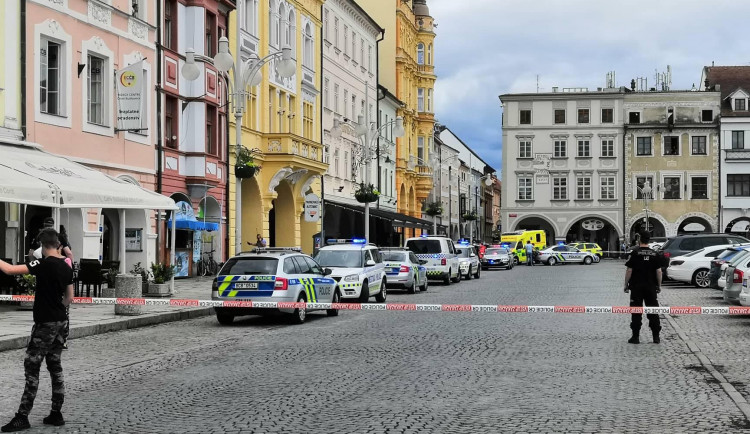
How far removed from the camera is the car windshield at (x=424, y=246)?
133ft

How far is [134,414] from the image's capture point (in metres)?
9.65

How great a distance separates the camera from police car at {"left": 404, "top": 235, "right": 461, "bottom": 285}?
40094 mm

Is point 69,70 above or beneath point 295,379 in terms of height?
above

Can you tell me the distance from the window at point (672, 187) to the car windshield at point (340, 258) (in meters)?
69.2

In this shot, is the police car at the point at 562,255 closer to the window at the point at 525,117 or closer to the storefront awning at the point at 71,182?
the window at the point at 525,117

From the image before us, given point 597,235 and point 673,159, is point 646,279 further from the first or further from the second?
point 597,235

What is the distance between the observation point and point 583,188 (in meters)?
92.9

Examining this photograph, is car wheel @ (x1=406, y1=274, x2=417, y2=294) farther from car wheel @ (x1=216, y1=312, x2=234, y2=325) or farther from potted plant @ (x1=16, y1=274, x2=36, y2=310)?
potted plant @ (x1=16, y1=274, x2=36, y2=310)

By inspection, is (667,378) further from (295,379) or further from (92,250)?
(92,250)

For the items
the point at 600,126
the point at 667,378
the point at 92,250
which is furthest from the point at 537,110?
the point at 667,378

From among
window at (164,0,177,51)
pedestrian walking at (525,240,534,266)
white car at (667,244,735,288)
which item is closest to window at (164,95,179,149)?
window at (164,0,177,51)

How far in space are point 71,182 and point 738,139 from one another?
3022 inches

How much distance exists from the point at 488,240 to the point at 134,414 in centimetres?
14544

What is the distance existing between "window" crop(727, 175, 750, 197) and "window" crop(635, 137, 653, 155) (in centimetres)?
707
